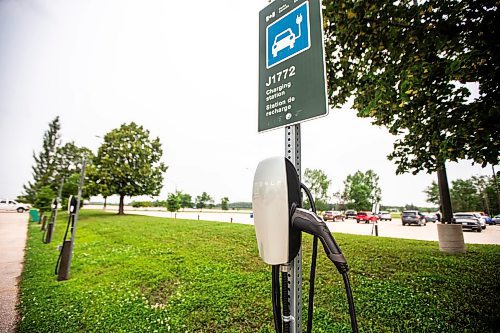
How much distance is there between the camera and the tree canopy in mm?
3156

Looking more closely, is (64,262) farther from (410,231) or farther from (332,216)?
(332,216)

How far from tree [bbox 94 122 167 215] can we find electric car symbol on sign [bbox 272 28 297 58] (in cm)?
2702

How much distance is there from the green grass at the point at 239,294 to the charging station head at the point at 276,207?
2618mm

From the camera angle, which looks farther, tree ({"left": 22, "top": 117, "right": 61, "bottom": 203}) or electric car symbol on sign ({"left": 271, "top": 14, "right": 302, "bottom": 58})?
tree ({"left": 22, "top": 117, "right": 61, "bottom": 203})

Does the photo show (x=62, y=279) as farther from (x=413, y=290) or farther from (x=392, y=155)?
(x=392, y=155)

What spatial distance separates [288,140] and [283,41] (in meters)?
0.53

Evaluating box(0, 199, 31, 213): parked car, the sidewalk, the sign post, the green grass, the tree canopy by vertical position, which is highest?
the tree canopy

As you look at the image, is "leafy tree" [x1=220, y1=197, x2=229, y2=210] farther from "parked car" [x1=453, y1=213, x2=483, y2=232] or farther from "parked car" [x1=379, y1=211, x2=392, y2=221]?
"parked car" [x1=453, y1=213, x2=483, y2=232]

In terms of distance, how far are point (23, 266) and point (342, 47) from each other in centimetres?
979

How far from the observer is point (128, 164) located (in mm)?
26203

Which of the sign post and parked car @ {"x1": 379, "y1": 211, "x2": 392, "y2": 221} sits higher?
the sign post

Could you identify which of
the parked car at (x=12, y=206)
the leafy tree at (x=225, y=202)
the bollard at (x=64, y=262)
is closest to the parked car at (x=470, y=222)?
the bollard at (x=64, y=262)

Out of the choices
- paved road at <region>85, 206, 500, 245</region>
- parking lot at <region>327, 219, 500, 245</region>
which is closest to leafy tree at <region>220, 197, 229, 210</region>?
paved road at <region>85, 206, 500, 245</region>

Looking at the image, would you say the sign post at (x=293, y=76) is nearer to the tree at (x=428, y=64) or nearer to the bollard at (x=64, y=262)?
the tree at (x=428, y=64)
